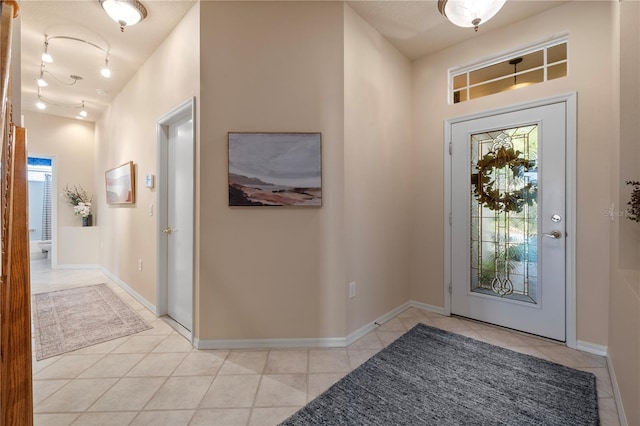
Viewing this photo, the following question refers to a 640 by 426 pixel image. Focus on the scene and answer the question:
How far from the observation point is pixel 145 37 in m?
2.88

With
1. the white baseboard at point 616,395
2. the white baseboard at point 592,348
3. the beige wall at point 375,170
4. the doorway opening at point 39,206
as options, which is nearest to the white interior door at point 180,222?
the beige wall at point 375,170

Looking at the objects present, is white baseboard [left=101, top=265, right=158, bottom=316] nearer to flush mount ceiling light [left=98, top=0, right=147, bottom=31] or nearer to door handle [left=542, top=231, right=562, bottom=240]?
flush mount ceiling light [left=98, top=0, right=147, bottom=31]

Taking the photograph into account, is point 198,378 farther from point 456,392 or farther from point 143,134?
point 143,134

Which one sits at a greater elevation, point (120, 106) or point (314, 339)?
point (120, 106)

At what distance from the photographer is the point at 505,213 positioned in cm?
269

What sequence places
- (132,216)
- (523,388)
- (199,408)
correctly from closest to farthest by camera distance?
1. (199,408)
2. (523,388)
3. (132,216)

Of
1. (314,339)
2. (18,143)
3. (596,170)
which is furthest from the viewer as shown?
(314,339)

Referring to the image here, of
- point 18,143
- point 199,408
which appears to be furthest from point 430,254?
point 18,143

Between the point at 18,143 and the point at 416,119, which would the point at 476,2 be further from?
the point at 18,143

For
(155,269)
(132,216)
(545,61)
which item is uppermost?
(545,61)

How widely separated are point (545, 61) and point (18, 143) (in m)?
3.72

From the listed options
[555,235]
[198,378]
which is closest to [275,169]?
[198,378]

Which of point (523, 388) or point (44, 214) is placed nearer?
point (523, 388)

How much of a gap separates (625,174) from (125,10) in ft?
12.7
